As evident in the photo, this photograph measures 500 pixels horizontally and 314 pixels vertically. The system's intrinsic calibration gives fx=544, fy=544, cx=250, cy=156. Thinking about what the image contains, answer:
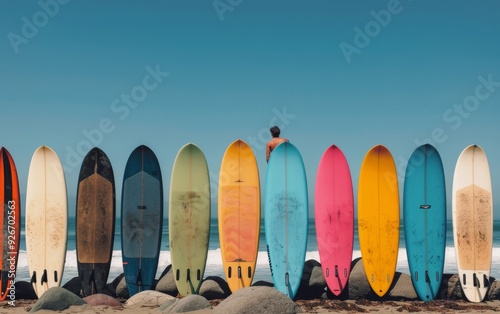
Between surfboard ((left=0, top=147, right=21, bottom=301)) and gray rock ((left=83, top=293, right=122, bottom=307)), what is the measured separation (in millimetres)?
1111

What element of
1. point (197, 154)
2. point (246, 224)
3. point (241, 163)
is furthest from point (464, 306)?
point (197, 154)

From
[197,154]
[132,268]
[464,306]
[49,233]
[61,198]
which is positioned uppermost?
[197,154]

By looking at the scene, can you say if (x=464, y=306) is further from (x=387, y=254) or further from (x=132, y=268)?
(x=132, y=268)

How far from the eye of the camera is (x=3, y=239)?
22.2 ft

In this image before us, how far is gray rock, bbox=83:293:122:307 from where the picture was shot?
6262 mm

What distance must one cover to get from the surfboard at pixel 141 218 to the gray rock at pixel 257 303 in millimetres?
1533

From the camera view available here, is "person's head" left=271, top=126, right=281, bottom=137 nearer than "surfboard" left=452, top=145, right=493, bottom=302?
No

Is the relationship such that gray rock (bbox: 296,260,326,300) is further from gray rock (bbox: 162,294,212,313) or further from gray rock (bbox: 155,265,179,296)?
gray rock (bbox: 155,265,179,296)

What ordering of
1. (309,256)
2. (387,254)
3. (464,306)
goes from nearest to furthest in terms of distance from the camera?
(464,306)
(387,254)
(309,256)

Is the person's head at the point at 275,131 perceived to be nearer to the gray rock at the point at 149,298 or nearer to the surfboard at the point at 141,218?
the surfboard at the point at 141,218

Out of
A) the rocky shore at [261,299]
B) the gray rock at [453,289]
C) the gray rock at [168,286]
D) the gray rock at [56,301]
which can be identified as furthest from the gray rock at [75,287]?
the gray rock at [453,289]

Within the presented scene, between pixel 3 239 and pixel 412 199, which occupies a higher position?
pixel 412 199

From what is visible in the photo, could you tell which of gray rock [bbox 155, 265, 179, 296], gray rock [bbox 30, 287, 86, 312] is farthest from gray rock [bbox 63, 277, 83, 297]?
gray rock [bbox 155, 265, 179, 296]

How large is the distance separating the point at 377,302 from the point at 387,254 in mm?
607
